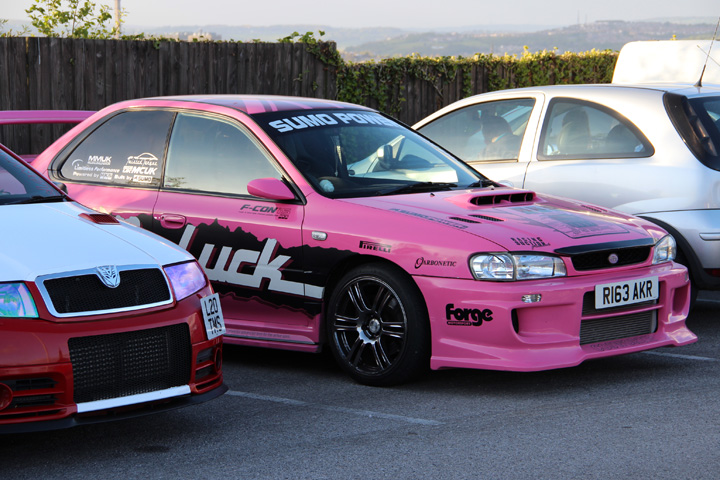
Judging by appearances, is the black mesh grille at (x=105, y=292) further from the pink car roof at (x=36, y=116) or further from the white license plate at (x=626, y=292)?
the pink car roof at (x=36, y=116)

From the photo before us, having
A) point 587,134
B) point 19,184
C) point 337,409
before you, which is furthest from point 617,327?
point 19,184

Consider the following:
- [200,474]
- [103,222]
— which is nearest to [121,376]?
[200,474]

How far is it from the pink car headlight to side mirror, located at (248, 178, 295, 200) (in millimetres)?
1130

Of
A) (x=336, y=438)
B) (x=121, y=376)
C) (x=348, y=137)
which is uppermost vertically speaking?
(x=348, y=137)

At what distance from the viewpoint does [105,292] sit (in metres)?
4.45

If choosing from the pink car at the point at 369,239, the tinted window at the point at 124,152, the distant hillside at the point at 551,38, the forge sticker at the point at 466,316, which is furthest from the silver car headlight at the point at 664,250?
the distant hillside at the point at 551,38

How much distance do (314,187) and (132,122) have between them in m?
1.59

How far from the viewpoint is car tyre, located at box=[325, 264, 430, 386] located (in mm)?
5578

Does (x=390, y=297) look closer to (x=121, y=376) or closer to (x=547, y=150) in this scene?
(x=121, y=376)

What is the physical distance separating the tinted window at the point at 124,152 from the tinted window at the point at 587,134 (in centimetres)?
289

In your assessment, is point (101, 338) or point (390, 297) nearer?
point (101, 338)

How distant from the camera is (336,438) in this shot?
4844 mm

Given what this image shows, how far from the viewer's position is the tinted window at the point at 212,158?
6.41 m

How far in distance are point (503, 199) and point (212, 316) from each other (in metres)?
2.15
